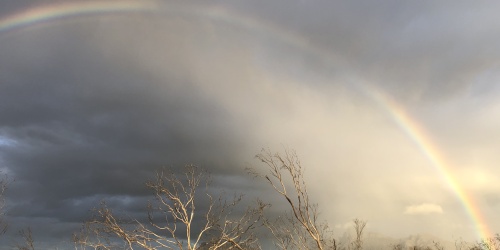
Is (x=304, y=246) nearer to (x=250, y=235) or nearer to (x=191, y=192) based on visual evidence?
(x=250, y=235)

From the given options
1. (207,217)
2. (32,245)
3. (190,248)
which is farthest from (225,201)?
(32,245)

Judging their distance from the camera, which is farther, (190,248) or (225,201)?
(225,201)

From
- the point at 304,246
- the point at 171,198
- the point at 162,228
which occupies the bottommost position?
the point at 304,246

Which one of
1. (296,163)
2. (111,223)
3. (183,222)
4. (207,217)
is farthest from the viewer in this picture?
(207,217)

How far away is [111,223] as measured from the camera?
16.3 meters

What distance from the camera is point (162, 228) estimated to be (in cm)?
1683

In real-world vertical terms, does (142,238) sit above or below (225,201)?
below

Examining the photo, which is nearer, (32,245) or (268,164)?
(268,164)

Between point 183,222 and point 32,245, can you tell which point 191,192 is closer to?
point 183,222

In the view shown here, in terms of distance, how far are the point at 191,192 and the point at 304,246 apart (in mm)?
8102

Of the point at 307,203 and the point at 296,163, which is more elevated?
the point at 296,163

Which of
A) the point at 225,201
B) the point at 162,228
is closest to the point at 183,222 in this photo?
the point at 162,228

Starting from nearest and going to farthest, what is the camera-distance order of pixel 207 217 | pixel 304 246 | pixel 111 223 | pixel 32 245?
pixel 304 246
pixel 111 223
pixel 207 217
pixel 32 245

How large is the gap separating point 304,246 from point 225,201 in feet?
26.6
